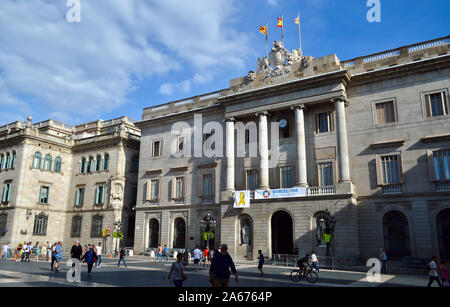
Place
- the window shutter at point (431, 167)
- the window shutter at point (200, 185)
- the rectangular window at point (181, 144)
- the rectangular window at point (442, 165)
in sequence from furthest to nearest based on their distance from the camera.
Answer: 1. the rectangular window at point (181, 144)
2. the window shutter at point (200, 185)
3. the window shutter at point (431, 167)
4. the rectangular window at point (442, 165)

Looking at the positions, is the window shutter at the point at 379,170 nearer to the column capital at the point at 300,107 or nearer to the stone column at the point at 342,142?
the stone column at the point at 342,142

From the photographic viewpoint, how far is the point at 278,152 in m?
35.1

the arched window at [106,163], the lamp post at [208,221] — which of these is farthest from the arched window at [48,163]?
the lamp post at [208,221]

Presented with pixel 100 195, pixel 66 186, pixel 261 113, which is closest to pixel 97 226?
pixel 100 195

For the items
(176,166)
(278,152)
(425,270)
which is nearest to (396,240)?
(425,270)

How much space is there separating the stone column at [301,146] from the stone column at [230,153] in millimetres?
6815

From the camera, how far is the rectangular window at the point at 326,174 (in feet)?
105

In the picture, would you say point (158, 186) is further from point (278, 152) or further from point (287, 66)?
point (287, 66)

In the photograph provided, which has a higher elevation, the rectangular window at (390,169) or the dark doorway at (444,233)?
the rectangular window at (390,169)

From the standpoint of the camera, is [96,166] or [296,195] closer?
[296,195]

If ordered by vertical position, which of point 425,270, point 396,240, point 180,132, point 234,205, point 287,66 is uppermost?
point 287,66

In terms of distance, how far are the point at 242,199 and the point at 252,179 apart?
3072 mm

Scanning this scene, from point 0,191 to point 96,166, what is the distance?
42.5 ft

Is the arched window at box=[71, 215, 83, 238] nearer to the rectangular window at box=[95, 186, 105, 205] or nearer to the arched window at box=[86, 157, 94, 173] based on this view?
the rectangular window at box=[95, 186, 105, 205]
